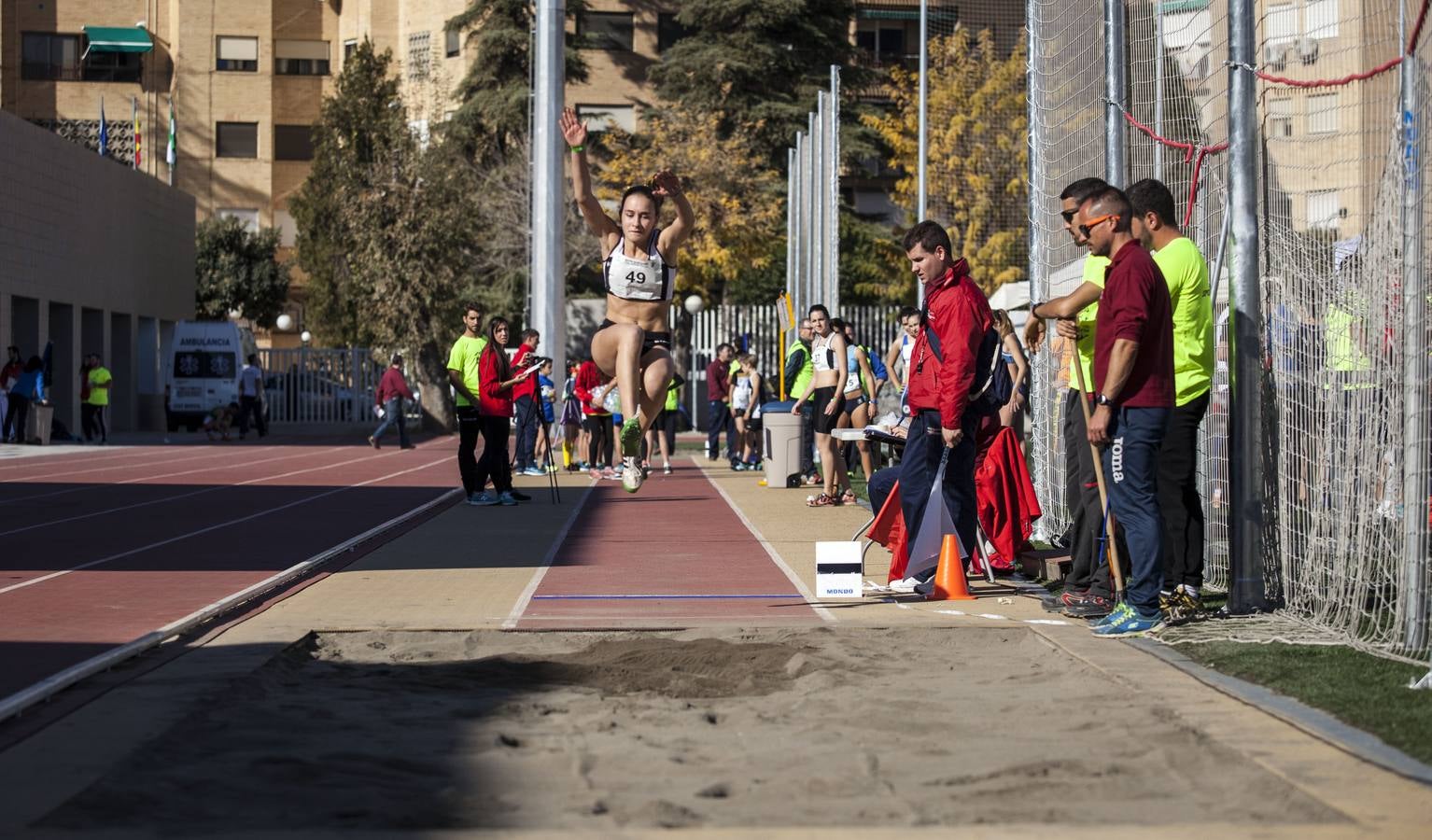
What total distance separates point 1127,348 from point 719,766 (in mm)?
3868

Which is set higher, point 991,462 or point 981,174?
point 981,174

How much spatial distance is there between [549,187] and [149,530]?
11.9 meters

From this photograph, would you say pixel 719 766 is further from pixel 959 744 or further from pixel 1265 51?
pixel 1265 51

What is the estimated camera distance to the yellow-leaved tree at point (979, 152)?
156 ft

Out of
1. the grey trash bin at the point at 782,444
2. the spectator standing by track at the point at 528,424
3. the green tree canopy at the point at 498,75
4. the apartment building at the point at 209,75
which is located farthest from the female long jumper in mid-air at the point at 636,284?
the apartment building at the point at 209,75

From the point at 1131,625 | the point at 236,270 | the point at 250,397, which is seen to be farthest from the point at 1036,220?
the point at 236,270

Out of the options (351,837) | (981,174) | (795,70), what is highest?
(795,70)

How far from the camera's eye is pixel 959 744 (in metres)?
5.90

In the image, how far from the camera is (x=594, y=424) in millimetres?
25516

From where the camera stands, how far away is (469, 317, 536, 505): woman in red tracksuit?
56.2ft

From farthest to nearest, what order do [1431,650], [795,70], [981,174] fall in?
1. [795,70]
2. [981,174]
3. [1431,650]

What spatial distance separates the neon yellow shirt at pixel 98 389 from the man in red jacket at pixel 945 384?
28.9 m

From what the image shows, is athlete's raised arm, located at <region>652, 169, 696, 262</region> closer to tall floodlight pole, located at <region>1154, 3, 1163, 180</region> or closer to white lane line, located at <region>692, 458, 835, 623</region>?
white lane line, located at <region>692, 458, 835, 623</region>

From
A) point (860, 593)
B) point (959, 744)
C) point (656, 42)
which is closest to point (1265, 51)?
point (860, 593)
